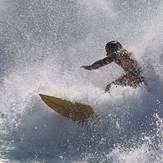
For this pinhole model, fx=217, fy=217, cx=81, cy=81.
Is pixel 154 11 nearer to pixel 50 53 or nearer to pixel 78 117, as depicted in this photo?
pixel 50 53

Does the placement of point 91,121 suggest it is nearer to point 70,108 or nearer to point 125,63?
point 70,108

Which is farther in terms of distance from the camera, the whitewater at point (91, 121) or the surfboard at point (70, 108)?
the surfboard at point (70, 108)

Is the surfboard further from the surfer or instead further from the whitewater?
the surfer

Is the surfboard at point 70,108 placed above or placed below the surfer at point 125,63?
below

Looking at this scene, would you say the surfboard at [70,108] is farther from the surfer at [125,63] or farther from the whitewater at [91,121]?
the surfer at [125,63]

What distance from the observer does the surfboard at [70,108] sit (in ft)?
12.1

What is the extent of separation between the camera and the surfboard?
3676mm

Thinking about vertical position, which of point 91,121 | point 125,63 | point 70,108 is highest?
point 125,63

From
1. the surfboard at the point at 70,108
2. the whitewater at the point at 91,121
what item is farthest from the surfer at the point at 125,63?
the surfboard at the point at 70,108

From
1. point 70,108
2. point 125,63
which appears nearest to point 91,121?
point 70,108

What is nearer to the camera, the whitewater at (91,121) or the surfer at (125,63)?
the whitewater at (91,121)

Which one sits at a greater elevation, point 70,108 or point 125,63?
point 125,63

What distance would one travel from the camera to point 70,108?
3768 millimetres

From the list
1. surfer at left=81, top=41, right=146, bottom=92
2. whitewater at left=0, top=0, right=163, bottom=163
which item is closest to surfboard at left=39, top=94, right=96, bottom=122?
whitewater at left=0, top=0, right=163, bottom=163
